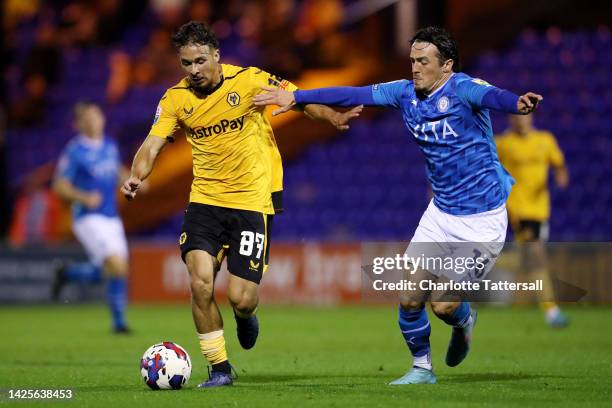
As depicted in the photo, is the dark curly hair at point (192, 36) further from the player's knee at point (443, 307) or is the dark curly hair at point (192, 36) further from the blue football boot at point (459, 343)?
the blue football boot at point (459, 343)

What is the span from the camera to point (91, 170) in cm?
1323

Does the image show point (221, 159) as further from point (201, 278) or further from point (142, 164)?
point (201, 278)

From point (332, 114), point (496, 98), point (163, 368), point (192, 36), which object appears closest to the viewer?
point (496, 98)

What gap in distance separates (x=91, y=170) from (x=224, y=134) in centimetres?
565

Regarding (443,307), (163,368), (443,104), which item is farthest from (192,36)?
(443,307)

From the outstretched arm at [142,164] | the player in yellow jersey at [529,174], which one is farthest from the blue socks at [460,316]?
the player in yellow jersey at [529,174]

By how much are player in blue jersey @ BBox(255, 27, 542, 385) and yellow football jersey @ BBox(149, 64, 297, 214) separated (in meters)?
0.28

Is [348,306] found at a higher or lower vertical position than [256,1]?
lower

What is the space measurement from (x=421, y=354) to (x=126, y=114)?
16.5 meters

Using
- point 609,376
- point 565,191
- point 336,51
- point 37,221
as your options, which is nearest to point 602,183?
point 565,191

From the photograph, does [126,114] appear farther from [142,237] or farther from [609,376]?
[609,376]

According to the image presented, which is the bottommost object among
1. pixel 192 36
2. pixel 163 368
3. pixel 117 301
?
pixel 163 368

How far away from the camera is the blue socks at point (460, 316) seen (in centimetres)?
773

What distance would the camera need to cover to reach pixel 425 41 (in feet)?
24.2
